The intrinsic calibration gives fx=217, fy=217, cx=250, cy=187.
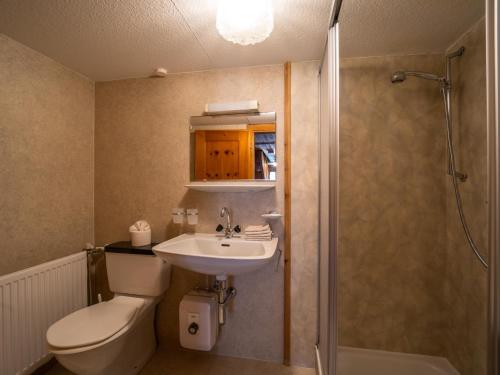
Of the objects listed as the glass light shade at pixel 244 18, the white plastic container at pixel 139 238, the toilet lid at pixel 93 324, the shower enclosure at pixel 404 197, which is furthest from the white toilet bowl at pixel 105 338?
the glass light shade at pixel 244 18

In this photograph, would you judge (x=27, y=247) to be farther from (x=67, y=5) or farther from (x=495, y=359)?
(x=495, y=359)

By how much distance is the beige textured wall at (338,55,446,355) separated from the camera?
4.46 feet

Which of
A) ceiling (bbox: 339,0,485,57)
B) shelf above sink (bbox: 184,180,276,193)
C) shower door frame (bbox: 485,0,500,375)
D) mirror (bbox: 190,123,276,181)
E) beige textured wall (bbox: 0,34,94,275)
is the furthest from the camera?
mirror (bbox: 190,123,276,181)

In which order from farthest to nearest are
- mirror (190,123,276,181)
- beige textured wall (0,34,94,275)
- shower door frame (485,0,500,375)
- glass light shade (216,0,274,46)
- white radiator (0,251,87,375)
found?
mirror (190,123,276,181)
beige textured wall (0,34,94,275)
white radiator (0,251,87,375)
glass light shade (216,0,274,46)
shower door frame (485,0,500,375)

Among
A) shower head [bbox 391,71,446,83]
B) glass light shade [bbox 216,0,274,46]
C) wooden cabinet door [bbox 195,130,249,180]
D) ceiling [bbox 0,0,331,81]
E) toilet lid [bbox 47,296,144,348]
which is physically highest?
ceiling [bbox 0,0,331,81]

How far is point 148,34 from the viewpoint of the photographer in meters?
1.27

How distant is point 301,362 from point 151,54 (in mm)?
2339

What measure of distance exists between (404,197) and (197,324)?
156 cm

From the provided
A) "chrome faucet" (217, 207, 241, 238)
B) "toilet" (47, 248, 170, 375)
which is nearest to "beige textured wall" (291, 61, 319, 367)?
"chrome faucet" (217, 207, 241, 238)

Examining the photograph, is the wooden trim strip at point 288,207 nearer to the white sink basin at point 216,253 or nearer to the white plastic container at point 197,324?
the white sink basin at point 216,253

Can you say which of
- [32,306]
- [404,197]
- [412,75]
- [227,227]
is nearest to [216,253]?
[227,227]

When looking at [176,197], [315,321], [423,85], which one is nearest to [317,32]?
[423,85]

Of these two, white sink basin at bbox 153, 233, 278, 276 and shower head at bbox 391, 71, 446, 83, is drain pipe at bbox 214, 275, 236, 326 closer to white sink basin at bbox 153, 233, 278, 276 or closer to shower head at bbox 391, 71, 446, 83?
white sink basin at bbox 153, 233, 278, 276

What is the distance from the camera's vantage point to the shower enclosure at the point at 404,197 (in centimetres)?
106
